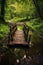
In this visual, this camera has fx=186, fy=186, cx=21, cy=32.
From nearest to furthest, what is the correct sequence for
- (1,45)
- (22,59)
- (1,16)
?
1. (22,59)
2. (1,45)
3. (1,16)

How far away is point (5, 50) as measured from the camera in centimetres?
1784

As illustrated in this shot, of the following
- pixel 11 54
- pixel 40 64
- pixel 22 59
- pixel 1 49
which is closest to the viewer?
pixel 40 64

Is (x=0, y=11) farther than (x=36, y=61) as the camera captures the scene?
Yes

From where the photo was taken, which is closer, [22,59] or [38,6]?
[22,59]

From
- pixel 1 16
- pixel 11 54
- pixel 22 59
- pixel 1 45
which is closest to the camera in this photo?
pixel 22 59

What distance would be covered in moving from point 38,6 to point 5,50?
26638 mm

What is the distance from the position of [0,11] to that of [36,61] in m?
24.4

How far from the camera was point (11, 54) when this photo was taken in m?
16.8

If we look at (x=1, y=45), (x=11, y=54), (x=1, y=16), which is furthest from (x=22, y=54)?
(x=1, y=16)

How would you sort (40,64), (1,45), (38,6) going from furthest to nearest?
(38,6)
(1,45)
(40,64)

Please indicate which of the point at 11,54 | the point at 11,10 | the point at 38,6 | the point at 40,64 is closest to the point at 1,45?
the point at 11,54

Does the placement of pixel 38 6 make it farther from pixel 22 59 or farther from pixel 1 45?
pixel 22 59

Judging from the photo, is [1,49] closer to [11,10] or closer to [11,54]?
[11,54]

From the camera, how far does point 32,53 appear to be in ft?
57.3
